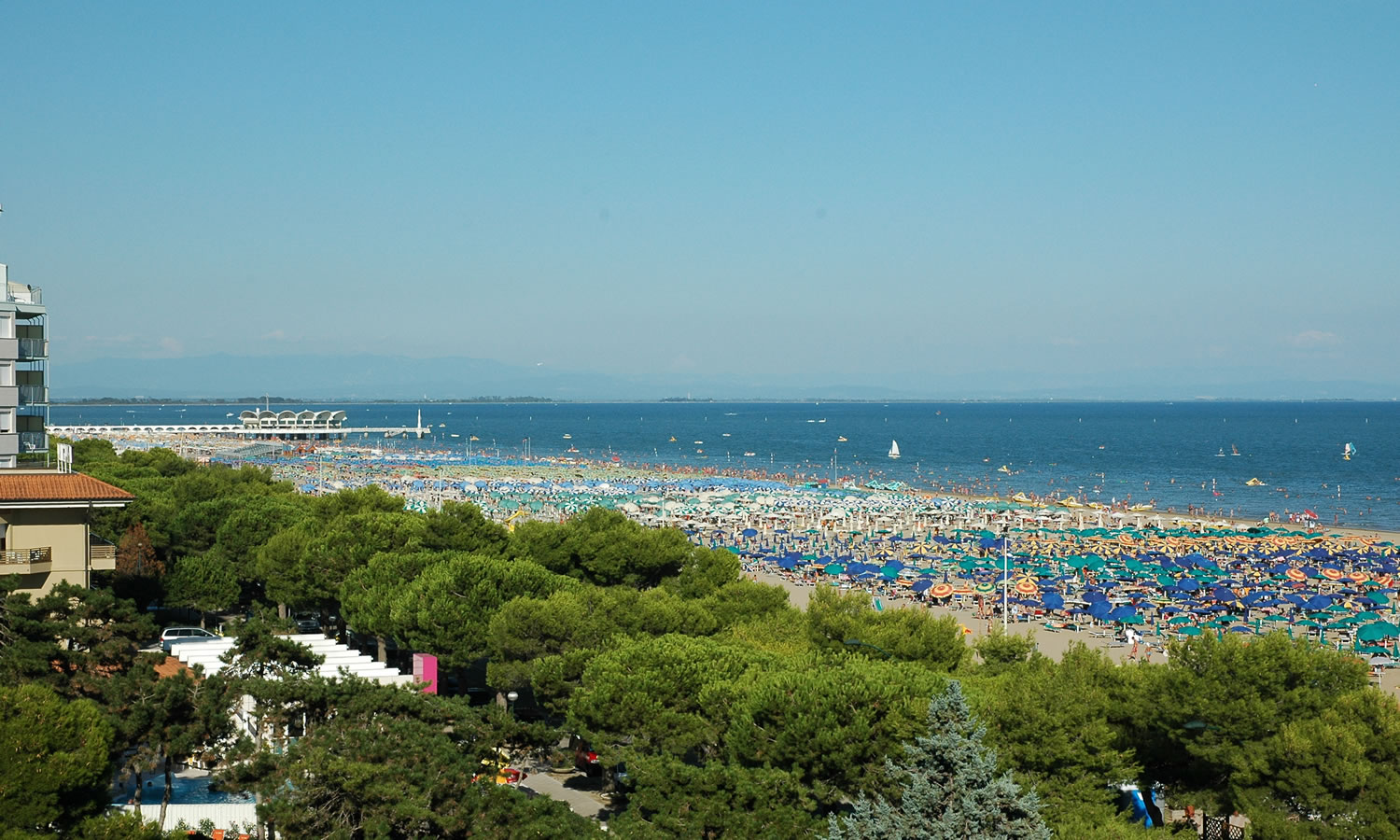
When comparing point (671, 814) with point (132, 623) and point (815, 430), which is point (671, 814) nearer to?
point (132, 623)

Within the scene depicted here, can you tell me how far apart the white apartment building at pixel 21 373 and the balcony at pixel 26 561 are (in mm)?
4310

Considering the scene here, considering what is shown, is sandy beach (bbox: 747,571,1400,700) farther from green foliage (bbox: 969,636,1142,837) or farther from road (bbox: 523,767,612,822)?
green foliage (bbox: 969,636,1142,837)

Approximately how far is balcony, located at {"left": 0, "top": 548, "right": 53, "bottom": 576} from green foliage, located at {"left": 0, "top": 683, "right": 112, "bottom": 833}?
26.4 feet

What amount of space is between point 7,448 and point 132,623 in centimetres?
963

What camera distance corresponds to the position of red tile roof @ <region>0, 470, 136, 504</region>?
1947 centimetres

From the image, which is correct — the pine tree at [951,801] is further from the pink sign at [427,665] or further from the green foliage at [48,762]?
the pink sign at [427,665]

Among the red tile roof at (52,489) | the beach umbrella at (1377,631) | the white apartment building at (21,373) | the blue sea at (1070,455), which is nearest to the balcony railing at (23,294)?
the white apartment building at (21,373)

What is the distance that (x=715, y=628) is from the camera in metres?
22.0

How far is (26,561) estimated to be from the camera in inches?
765

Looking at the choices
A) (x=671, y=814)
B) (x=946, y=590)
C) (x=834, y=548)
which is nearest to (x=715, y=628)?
(x=671, y=814)

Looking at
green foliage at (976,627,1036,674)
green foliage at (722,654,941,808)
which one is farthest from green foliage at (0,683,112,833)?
green foliage at (976,627,1036,674)

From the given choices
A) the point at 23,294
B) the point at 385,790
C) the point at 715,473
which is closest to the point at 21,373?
the point at 23,294

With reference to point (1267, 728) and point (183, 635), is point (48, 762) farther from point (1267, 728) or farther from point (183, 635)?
point (183, 635)

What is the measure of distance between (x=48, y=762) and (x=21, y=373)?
51.3ft
